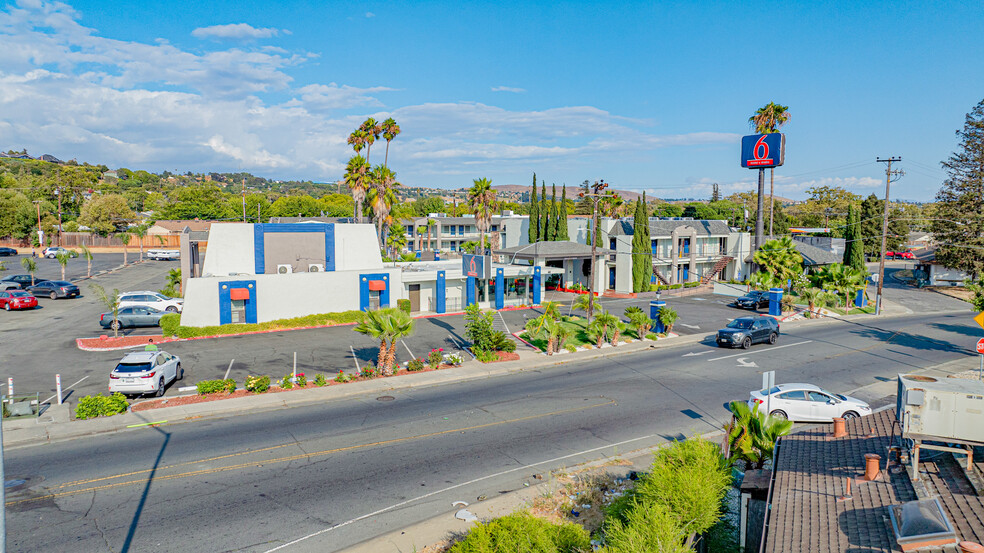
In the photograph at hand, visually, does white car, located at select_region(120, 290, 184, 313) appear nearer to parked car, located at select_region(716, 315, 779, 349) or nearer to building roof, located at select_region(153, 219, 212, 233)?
parked car, located at select_region(716, 315, 779, 349)

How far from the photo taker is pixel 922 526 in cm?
744

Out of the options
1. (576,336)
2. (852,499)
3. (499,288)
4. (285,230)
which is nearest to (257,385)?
(576,336)

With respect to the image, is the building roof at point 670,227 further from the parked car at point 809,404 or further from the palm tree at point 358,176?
the parked car at point 809,404

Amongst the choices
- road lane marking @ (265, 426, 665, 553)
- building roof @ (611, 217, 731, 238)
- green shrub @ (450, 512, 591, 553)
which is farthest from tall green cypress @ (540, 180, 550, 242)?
green shrub @ (450, 512, 591, 553)

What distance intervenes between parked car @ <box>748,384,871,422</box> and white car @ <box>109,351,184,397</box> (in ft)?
74.4

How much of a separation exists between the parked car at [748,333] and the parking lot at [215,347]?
449 cm

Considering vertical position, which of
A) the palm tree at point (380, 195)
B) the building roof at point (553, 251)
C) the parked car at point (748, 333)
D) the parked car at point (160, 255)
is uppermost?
the palm tree at point (380, 195)

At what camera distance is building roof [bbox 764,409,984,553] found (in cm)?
803

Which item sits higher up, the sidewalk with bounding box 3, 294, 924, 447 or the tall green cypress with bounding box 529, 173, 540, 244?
the tall green cypress with bounding box 529, 173, 540, 244

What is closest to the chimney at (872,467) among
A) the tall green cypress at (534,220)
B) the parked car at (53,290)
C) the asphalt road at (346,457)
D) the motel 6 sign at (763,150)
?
the asphalt road at (346,457)

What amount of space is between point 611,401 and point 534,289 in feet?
88.3

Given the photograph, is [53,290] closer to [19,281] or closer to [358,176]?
[19,281]

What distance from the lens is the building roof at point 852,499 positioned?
26.3ft

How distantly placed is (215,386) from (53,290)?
34.8 meters
